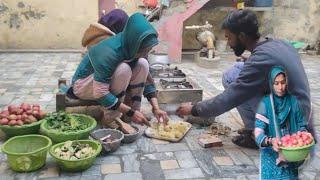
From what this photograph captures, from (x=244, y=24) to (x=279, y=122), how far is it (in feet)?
2.74

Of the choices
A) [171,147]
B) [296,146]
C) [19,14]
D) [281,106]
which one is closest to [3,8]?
[19,14]

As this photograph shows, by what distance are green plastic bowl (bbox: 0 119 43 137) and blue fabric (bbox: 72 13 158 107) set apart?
2.17 ft

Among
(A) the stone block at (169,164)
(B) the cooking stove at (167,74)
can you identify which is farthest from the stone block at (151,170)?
(B) the cooking stove at (167,74)

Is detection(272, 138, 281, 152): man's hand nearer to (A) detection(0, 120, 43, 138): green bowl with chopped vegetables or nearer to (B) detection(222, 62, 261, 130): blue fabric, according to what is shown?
(B) detection(222, 62, 261, 130): blue fabric

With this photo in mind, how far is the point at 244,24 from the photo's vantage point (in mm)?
2939

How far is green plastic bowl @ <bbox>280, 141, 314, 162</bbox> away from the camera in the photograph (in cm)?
226

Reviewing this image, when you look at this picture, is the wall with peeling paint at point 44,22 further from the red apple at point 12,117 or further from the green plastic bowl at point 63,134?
the green plastic bowl at point 63,134

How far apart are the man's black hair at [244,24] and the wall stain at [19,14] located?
254 inches

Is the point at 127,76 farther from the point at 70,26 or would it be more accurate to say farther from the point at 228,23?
the point at 70,26

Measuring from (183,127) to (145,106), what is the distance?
0.94m

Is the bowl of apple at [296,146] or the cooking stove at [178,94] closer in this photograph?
the bowl of apple at [296,146]

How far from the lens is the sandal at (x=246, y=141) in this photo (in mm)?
3758

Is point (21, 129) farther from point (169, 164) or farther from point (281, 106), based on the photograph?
point (281, 106)

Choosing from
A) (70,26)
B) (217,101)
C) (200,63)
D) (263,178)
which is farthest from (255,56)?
(70,26)
